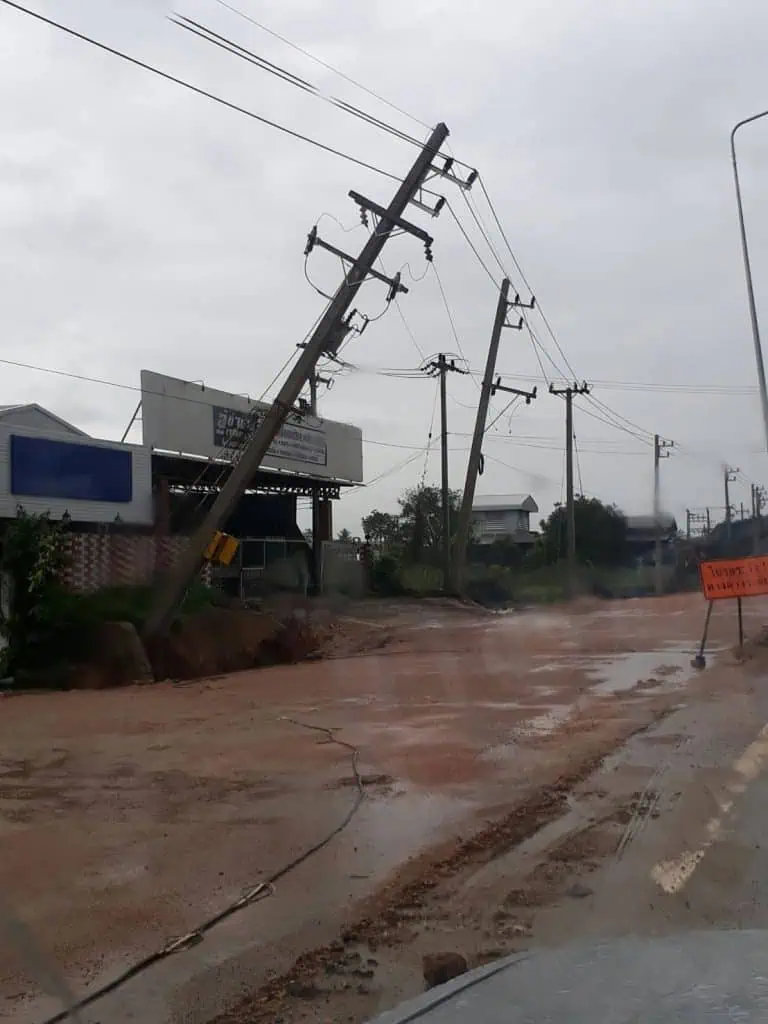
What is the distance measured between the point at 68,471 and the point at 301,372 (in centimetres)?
743

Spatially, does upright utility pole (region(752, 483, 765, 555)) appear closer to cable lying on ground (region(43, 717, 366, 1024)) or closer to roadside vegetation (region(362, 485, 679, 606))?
roadside vegetation (region(362, 485, 679, 606))

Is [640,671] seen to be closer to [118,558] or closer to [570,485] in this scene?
[118,558]

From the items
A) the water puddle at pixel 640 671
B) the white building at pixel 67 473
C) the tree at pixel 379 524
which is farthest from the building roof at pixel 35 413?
the tree at pixel 379 524

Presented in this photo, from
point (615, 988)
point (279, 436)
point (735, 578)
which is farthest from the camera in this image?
A: point (279, 436)

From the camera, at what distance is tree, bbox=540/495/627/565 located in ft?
135

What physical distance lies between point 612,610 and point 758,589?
2005 cm

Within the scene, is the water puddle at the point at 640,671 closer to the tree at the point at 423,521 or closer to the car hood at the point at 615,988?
the car hood at the point at 615,988

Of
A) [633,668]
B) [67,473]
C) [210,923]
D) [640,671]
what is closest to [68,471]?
[67,473]

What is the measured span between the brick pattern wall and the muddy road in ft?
16.9

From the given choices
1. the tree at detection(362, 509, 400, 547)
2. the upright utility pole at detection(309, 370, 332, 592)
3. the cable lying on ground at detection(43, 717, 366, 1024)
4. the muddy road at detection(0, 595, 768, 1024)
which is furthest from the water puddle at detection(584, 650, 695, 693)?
the tree at detection(362, 509, 400, 547)

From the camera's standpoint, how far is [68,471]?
2639cm

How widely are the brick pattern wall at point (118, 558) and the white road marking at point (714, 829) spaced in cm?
1283

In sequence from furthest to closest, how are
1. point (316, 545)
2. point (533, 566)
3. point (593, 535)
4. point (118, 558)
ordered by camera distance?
point (533, 566), point (593, 535), point (316, 545), point (118, 558)

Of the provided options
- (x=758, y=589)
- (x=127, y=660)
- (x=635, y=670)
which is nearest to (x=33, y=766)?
(x=127, y=660)
